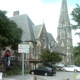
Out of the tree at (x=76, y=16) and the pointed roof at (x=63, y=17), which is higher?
the pointed roof at (x=63, y=17)

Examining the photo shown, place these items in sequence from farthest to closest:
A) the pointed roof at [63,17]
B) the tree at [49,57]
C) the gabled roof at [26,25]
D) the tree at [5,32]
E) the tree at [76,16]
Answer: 1. the pointed roof at [63,17]
2. the gabled roof at [26,25]
3. the tree at [49,57]
4. the tree at [5,32]
5. the tree at [76,16]

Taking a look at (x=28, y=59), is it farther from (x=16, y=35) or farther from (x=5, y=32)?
(x=5, y=32)

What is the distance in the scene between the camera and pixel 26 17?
5862 cm

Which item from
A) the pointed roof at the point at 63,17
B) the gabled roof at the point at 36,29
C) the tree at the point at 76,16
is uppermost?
the pointed roof at the point at 63,17

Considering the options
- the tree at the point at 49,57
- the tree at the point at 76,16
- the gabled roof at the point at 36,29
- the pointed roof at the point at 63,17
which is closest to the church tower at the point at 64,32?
the pointed roof at the point at 63,17

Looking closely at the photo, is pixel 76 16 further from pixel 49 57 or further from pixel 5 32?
pixel 49 57

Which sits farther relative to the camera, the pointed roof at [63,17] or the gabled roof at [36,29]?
the pointed roof at [63,17]

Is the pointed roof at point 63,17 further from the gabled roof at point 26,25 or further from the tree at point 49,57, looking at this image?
the tree at point 49,57

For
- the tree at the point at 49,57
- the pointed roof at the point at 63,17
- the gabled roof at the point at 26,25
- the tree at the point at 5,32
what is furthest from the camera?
the pointed roof at the point at 63,17

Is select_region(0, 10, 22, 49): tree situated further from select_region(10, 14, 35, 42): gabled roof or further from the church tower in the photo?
the church tower

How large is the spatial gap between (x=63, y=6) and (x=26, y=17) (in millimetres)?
57309

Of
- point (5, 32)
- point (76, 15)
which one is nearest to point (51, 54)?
point (5, 32)

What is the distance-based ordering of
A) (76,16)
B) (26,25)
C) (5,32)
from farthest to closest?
(26,25), (5,32), (76,16)

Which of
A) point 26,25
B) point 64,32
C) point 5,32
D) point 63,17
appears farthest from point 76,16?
point 63,17
